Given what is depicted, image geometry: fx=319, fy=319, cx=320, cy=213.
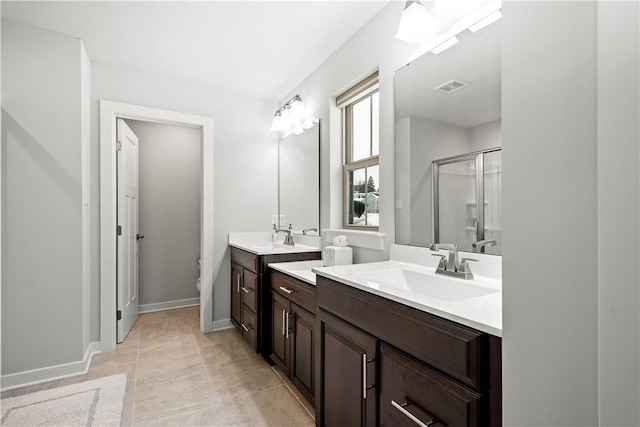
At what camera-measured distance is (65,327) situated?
7.52 feet

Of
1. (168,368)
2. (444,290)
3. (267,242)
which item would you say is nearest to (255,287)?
(168,368)

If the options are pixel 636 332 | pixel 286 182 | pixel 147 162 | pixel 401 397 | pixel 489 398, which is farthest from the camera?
pixel 147 162

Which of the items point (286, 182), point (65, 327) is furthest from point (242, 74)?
point (65, 327)

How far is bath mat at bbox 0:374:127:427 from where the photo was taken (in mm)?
1752

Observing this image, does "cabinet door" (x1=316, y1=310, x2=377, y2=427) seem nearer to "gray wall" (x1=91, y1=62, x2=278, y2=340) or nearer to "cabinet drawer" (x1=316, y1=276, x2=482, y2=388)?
"cabinet drawer" (x1=316, y1=276, x2=482, y2=388)

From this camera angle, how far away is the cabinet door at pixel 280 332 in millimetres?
2068

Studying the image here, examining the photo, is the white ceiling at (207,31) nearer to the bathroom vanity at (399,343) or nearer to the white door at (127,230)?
the white door at (127,230)

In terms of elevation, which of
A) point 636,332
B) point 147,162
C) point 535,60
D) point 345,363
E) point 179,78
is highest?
point 179,78

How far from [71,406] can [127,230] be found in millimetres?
1561

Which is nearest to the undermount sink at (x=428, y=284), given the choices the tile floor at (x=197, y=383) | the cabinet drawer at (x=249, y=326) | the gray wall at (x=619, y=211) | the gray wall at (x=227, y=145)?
the gray wall at (x=619, y=211)

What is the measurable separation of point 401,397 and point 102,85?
319 cm

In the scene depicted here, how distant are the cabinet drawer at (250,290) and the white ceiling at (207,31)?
5.81 feet

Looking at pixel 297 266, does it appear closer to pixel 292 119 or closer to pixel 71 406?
pixel 292 119

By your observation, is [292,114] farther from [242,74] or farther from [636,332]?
[636,332]
